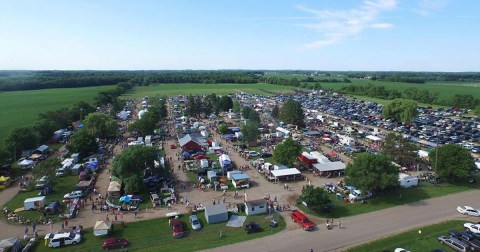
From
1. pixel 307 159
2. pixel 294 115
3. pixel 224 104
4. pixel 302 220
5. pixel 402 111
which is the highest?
pixel 224 104

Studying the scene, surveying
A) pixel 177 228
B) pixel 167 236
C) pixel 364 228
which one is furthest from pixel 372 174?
pixel 167 236

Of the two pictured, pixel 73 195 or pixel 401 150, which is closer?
pixel 73 195

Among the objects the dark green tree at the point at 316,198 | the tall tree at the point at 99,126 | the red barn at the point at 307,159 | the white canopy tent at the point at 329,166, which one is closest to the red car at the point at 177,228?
the dark green tree at the point at 316,198

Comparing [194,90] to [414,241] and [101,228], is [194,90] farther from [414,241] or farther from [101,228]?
[414,241]

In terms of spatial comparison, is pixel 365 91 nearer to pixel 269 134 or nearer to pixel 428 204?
pixel 269 134

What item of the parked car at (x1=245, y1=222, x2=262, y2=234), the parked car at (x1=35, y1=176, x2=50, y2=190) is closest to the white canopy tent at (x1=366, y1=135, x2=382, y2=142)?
the parked car at (x1=245, y1=222, x2=262, y2=234)

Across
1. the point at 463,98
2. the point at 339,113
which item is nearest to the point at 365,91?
the point at 463,98
